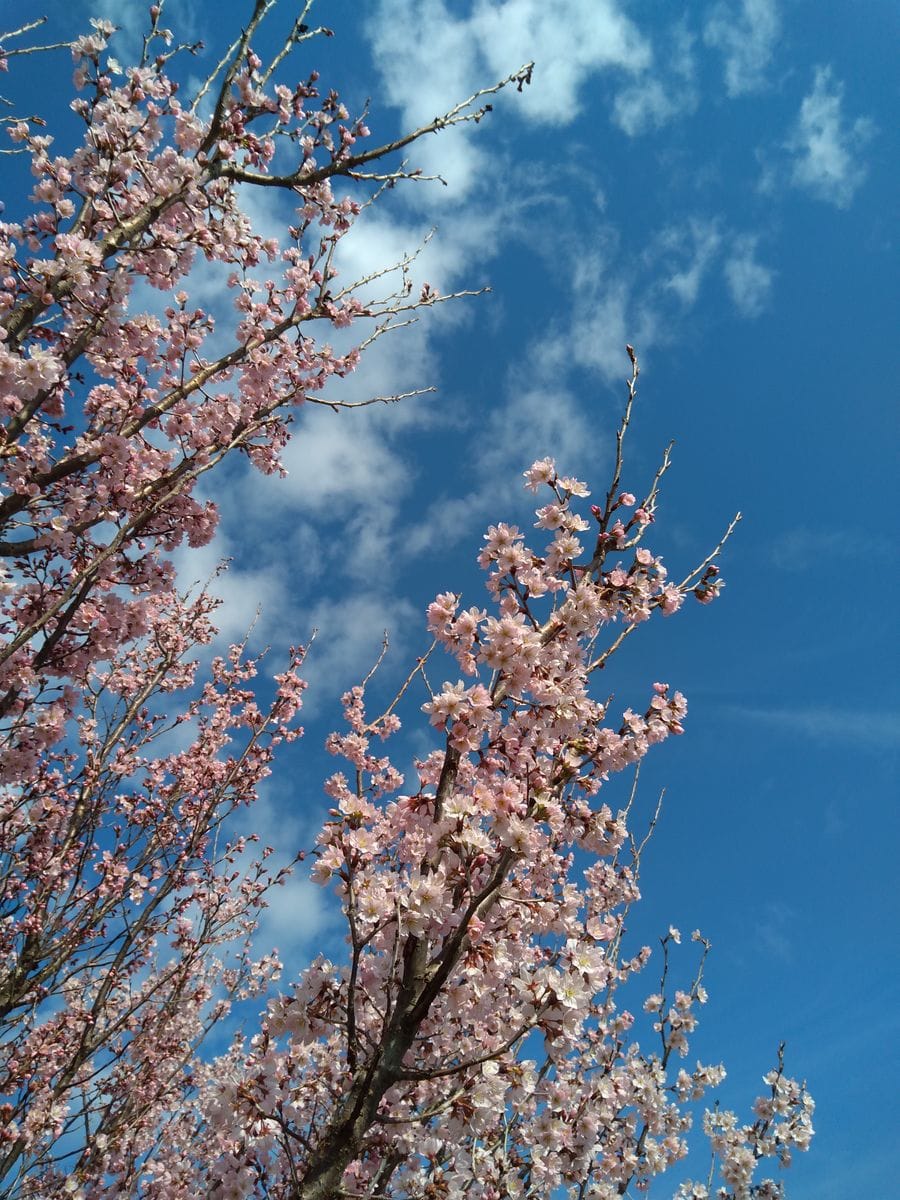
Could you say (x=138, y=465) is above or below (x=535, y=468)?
below

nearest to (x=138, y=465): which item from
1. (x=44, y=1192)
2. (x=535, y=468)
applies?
(x=535, y=468)

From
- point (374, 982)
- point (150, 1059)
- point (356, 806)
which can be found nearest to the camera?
point (356, 806)

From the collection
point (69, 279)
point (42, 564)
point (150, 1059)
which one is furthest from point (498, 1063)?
point (150, 1059)

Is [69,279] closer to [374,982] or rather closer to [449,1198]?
[374,982]

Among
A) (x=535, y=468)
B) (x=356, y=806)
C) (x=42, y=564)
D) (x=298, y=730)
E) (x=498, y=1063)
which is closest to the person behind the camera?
(x=356, y=806)

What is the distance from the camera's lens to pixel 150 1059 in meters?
7.25

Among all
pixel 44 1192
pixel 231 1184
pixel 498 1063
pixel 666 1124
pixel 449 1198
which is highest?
pixel 666 1124

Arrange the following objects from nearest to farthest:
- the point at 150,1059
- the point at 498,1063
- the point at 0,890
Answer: the point at 498,1063 → the point at 0,890 → the point at 150,1059

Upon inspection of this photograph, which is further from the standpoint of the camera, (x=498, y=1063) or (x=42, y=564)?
(x=42, y=564)

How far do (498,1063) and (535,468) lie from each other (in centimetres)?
340

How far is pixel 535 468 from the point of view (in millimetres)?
4336

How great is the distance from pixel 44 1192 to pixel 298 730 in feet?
16.3

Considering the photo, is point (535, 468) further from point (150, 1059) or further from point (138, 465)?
point (150, 1059)

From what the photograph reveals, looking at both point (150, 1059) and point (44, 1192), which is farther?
point (150, 1059)
